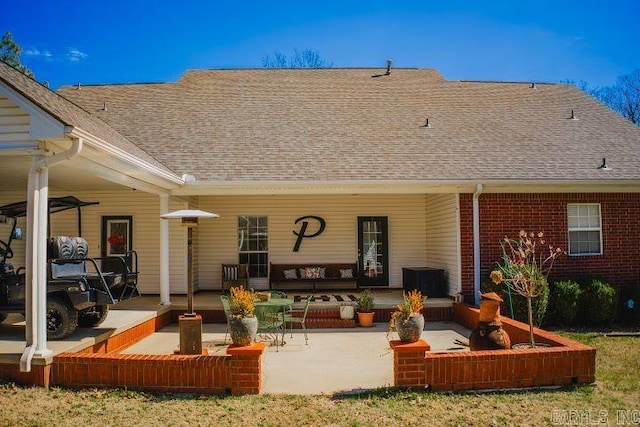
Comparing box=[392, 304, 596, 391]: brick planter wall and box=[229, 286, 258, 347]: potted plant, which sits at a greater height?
box=[229, 286, 258, 347]: potted plant

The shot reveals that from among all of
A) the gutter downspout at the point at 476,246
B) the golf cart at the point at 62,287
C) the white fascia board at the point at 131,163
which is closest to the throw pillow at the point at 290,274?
the white fascia board at the point at 131,163

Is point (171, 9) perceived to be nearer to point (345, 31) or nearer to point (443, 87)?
point (345, 31)

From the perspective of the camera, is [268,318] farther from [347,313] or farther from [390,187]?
[390,187]

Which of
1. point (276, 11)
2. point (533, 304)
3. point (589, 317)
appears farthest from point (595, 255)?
point (276, 11)

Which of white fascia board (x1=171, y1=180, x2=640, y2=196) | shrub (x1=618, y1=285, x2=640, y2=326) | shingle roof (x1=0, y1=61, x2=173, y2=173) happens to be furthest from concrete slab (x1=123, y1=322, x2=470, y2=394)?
shrub (x1=618, y1=285, x2=640, y2=326)

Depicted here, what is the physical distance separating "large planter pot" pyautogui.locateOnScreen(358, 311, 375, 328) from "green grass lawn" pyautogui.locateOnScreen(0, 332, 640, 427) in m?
4.33

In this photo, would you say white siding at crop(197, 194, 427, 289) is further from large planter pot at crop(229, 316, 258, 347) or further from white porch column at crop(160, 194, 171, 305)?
large planter pot at crop(229, 316, 258, 347)

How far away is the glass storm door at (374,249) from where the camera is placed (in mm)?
13797

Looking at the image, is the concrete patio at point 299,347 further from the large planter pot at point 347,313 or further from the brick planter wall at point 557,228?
the brick planter wall at point 557,228

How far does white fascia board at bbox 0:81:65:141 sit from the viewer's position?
580 cm

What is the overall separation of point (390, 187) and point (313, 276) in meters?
3.58

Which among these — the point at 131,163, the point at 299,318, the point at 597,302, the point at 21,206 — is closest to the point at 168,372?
the point at 131,163

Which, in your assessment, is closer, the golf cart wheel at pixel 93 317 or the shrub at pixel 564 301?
the golf cart wheel at pixel 93 317

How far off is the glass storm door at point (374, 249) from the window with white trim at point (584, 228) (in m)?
4.61
